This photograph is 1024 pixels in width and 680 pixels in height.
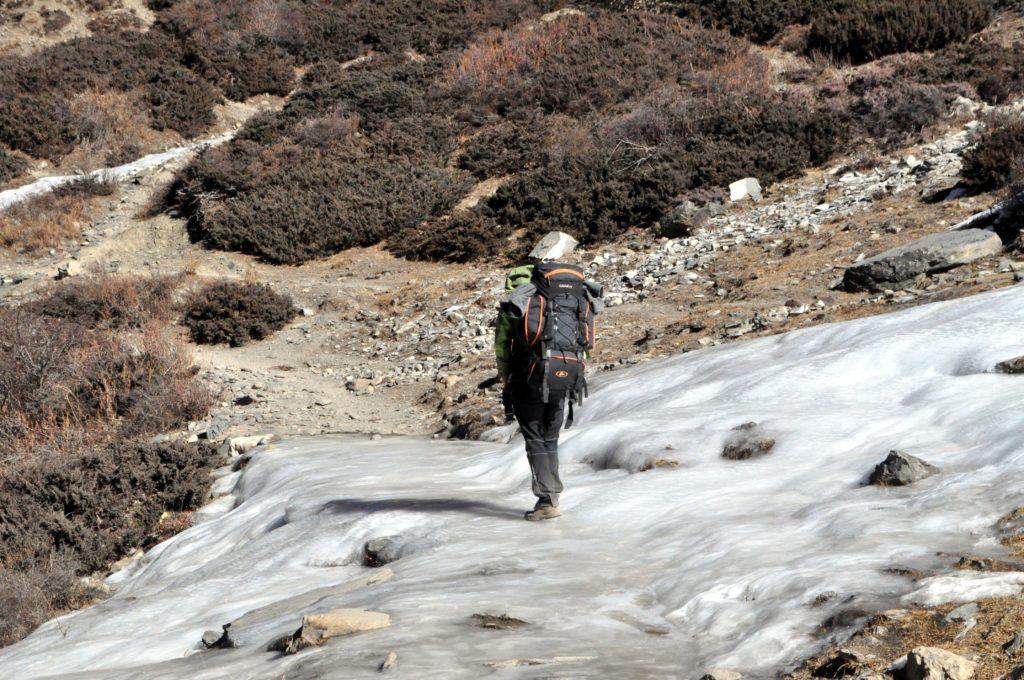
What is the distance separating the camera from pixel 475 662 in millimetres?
3758

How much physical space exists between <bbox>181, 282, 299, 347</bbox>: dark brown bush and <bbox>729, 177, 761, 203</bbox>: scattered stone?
345 inches

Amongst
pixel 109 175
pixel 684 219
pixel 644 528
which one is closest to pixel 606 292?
pixel 684 219

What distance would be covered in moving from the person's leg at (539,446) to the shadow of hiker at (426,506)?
35 centimetres

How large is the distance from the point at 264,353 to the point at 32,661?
10228 millimetres

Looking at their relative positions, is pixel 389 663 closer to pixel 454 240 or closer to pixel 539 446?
pixel 539 446

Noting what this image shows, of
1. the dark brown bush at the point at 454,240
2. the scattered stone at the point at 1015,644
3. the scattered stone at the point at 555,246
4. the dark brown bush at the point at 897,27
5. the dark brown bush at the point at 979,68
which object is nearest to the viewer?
the scattered stone at the point at 1015,644

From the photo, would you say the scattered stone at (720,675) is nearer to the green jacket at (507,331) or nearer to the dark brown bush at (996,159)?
the green jacket at (507,331)

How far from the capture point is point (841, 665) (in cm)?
330

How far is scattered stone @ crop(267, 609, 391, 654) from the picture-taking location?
4.32 meters

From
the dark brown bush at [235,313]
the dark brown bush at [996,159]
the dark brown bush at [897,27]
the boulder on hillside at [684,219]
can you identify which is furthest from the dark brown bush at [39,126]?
the dark brown bush at [996,159]

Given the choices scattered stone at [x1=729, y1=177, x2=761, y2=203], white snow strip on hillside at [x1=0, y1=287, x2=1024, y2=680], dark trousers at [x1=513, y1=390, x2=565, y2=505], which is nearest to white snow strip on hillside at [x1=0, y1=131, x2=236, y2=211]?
scattered stone at [x1=729, y1=177, x2=761, y2=203]

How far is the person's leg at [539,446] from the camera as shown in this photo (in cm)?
659

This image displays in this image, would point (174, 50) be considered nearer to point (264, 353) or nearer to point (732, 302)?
point (264, 353)

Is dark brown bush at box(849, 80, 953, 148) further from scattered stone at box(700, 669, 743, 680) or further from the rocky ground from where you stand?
scattered stone at box(700, 669, 743, 680)
